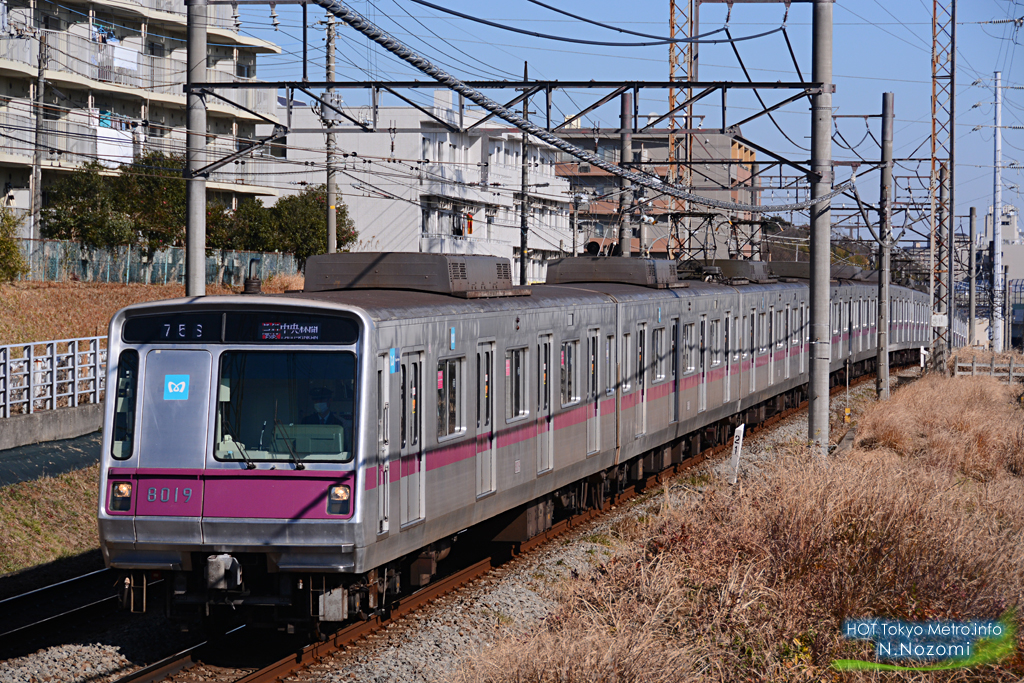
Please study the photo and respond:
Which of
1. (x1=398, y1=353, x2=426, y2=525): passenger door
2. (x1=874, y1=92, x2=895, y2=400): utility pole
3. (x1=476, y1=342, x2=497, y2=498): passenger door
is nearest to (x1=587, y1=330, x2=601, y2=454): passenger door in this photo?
(x1=476, y1=342, x2=497, y2=498): passenger door

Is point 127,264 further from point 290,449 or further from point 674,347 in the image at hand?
point 290,449

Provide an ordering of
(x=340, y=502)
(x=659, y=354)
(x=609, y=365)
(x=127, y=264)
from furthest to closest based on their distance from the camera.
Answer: (x=127, y=264), (x=659, y=354), (x=609, y=365), (x=340, y=502)

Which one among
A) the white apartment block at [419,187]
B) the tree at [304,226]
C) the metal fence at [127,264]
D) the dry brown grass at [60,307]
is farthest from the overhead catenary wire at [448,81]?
the white apartment block at [419,187]

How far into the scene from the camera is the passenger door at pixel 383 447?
8477mm

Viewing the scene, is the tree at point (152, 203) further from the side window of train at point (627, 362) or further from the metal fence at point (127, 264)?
the side window of train at point (627, 362)

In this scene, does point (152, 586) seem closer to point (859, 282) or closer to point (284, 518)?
point (284, 518)

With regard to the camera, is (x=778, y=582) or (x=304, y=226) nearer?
(x=778, y=582)

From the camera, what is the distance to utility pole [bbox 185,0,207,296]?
12695 mm

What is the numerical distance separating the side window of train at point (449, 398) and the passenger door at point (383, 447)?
42.8 inches

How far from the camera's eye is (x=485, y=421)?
34.9 feet

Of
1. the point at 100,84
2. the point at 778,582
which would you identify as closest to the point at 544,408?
the point at 778,582

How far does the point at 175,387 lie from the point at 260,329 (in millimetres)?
704

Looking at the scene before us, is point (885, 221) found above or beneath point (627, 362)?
above

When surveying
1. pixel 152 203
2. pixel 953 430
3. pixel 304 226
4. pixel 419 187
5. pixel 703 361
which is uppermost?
pixel 419 187
